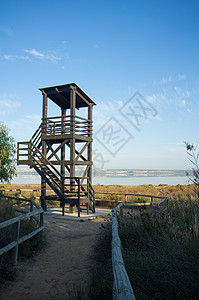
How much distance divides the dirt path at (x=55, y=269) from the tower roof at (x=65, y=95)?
8.89 m

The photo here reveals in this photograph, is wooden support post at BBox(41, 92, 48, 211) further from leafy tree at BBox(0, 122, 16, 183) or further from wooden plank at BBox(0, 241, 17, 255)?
wooden plank at BBox(0, 241, 17, 255)

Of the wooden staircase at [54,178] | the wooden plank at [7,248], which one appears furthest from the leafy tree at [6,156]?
the wooden plank at [7,248]

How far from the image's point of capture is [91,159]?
16.2m

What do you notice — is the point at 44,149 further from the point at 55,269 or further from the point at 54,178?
the point at 55,269

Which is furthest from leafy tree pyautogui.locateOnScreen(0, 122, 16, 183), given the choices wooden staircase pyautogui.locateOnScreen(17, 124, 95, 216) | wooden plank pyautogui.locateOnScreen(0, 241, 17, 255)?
wooden plank pyautogui.locateOnScreen(0, 241, 17, 255)

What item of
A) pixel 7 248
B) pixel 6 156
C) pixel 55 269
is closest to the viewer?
pixel 7 248

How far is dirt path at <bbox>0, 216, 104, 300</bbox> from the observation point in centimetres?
445

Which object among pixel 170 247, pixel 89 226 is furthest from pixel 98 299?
pixel 89 226

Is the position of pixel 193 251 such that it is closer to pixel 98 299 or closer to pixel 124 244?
pixel 98 299

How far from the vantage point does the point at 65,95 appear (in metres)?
16.4

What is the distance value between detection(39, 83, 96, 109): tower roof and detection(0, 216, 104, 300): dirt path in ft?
29.2

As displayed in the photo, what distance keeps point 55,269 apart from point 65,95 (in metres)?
12.6

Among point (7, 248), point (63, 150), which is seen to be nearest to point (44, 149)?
point (63, 150)

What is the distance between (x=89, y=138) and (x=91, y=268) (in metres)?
10.9
